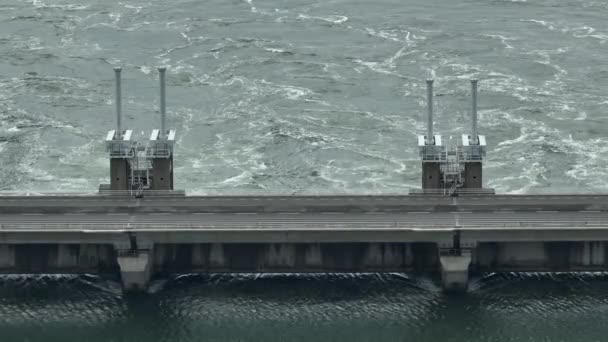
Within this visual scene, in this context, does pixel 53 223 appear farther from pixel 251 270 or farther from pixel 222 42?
pixel 222 42

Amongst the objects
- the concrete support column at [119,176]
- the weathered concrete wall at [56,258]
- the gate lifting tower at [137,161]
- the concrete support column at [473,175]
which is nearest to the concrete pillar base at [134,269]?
the weathered concrete wall at [56,258]

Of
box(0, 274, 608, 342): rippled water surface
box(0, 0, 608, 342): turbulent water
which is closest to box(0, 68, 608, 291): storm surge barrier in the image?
box(0, 274, 608, 342): rippled water surface

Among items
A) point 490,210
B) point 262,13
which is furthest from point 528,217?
point 262,13

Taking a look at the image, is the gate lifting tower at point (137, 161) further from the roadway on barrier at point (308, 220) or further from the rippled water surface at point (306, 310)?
the rippled water surface at point (306, 310)

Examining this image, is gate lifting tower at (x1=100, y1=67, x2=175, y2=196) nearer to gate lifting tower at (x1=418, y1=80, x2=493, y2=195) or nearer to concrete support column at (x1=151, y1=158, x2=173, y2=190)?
concrete support column at (x1=151, y1=158, x2=173, y2=190)

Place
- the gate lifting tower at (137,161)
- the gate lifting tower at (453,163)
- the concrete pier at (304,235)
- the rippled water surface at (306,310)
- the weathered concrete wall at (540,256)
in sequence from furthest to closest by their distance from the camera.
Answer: the gate lifting tower at (137,161)
the gate lifting tower at (453,163)
the weathered concrete wall at (540,256)
the concrete pier at (304,235)
the rippled water surface at (306,310)

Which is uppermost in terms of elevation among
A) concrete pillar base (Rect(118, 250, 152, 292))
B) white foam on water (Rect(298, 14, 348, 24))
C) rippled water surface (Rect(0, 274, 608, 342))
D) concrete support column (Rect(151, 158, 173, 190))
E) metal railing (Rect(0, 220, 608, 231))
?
white foam on water (Rect(298, 14, 348, 24))
